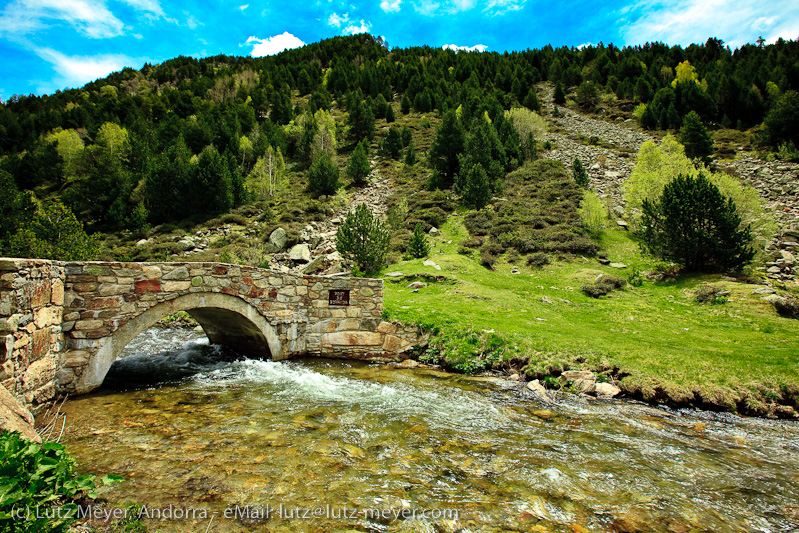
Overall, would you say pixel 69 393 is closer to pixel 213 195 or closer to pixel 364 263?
pixel 364 263

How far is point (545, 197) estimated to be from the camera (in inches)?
1346

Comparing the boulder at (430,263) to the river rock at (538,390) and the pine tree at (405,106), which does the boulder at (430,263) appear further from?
the pine tree at (405,106)

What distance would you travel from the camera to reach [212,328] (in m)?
11.7

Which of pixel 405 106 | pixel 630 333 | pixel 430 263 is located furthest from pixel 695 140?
pixel 405 106

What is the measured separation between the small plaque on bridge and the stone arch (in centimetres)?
217

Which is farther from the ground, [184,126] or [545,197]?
[184,126]

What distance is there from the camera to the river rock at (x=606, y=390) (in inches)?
308

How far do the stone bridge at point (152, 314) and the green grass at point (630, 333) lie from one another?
199 cm

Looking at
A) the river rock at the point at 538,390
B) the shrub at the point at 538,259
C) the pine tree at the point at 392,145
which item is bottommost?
the river rock at the point at 538,390

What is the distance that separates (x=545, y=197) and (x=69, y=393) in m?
36.5

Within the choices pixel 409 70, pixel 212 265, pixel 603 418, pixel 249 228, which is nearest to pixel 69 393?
pixel 212 265

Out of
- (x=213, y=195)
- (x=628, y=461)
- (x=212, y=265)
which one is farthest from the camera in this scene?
(x=213, y=195)

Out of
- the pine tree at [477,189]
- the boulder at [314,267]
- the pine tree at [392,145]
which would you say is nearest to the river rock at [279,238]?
the boulder at [314,267]

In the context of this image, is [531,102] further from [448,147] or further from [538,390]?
[538,390]
